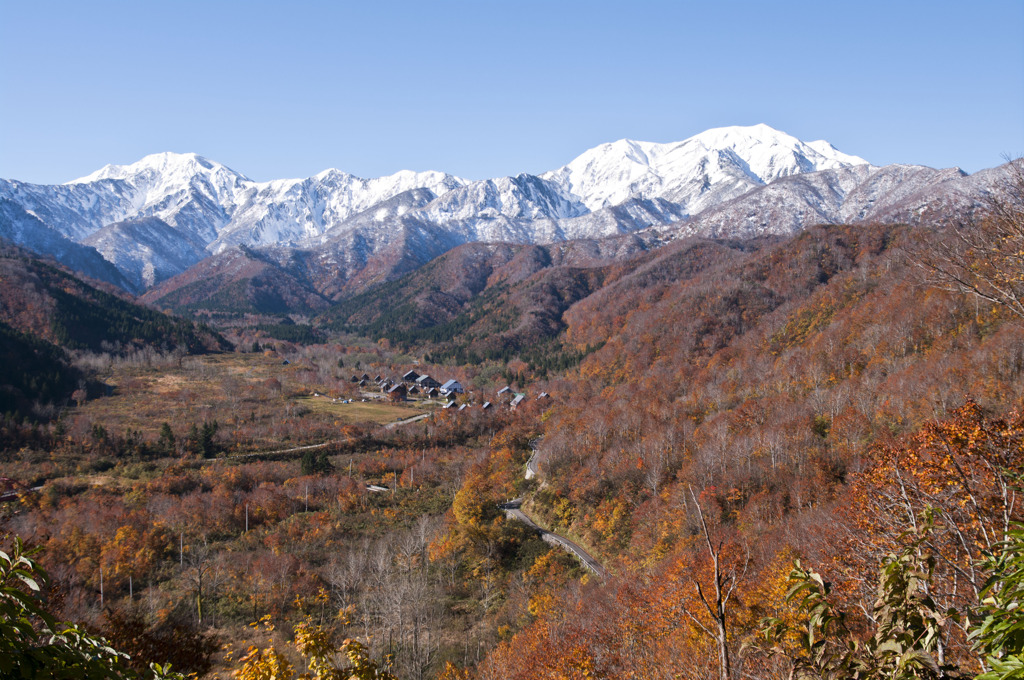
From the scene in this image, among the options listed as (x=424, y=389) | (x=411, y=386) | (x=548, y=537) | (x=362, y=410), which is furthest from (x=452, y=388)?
(x=548, y=537)

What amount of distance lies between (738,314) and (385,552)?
284 ft

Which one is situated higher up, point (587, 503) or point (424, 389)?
point (424, 389)

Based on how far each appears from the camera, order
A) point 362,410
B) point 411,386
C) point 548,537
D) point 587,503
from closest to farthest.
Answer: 1. point 548,537
2. point 587,503
3. point 362,410
4. point 411,386

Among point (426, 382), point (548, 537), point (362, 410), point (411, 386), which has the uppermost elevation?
point (426, 382)

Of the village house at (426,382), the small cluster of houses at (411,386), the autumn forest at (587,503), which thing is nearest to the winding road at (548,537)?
the autumn forest at (587,503)

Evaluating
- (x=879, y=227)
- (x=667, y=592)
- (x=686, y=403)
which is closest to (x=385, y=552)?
(x=667, y=592)

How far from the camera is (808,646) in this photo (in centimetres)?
387

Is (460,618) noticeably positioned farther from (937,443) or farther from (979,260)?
(979,260)

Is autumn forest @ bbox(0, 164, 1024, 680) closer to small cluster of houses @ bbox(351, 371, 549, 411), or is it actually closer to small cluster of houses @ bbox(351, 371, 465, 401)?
small cluster of houses @ bbox(351, 371, 549, 411)

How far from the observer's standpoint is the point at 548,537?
48.9m

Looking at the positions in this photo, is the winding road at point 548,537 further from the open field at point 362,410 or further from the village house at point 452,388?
the village house at point 452,388

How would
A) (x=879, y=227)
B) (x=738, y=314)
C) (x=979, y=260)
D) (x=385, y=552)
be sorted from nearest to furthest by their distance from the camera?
1. (x=979, y=260)
2. (x=385, y=552)
3. (x=738, y=314)
4. (x=879, y=227)

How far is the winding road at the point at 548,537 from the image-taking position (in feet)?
137

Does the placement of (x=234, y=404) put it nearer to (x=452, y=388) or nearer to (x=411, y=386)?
(x=411, y=386)
